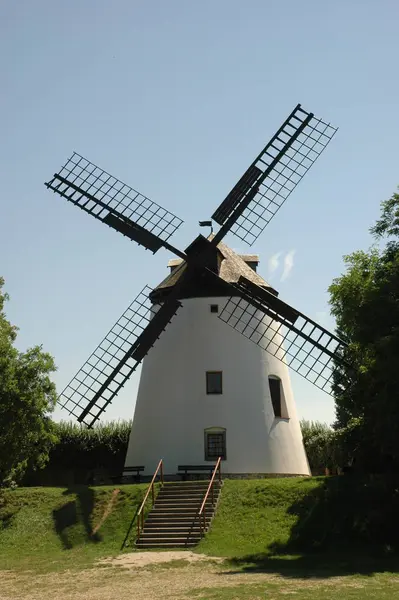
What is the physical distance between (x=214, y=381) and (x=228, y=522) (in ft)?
26.6

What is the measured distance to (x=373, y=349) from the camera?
72.4 ft

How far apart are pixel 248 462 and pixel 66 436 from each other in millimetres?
14305

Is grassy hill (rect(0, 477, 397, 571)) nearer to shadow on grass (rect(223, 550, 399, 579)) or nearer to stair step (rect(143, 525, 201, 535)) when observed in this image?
shadow on grass (rect(223, 550, 399, 579))

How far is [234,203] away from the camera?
3122 centimetres

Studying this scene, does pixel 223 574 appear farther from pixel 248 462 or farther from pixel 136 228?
pixel 136 228

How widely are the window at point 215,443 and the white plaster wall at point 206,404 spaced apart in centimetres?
25

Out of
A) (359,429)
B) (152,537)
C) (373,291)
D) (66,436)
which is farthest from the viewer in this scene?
(66,436)

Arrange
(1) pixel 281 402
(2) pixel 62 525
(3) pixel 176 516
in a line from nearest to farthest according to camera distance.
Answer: (3) pixel 176 516, (2) pixel 62 525, (1) pixel 281 402

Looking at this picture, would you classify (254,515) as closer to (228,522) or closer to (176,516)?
(228,522)

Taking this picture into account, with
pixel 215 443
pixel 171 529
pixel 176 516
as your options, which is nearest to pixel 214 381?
pixel 215 443

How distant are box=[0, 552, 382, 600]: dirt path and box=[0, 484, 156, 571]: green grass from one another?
1541mm

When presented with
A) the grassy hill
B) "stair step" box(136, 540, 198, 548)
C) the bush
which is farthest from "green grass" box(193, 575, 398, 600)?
the bush

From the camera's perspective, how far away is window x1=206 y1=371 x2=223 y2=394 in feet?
103

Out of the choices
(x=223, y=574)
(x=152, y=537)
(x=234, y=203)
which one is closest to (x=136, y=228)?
(x=234, y=203)
